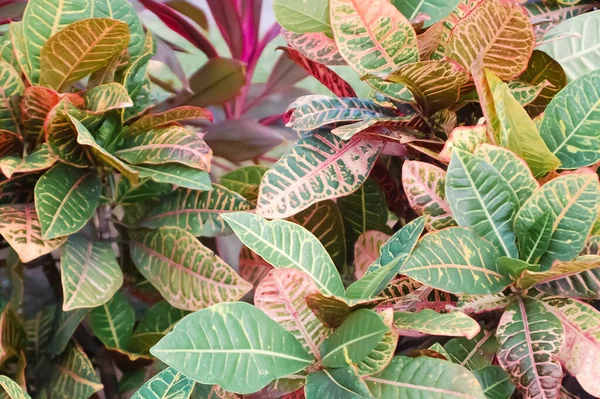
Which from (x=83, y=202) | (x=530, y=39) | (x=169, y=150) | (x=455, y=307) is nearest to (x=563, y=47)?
(x=530, y=39)

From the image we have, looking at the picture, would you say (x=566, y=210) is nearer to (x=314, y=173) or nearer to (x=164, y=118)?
(x=314, y=173)

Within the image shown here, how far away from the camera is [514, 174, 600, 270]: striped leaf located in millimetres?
439

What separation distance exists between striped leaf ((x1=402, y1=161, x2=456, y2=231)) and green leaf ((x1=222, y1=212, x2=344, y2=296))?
11cm

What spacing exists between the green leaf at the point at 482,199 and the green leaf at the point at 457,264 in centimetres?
2

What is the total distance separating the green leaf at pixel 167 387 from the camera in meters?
0.49

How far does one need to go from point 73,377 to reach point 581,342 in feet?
1.99

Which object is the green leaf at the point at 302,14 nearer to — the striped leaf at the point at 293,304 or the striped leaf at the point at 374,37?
the striped leaf at the point at 374,37

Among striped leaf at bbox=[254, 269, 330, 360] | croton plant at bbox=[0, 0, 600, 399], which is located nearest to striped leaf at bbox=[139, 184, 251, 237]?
croton plant at bbox=[0, 0, 600, 399]

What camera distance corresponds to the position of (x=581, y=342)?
45 cm

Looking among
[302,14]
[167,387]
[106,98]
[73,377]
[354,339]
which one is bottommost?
[73,377]

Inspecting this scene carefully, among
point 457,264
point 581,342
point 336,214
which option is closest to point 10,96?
point 336,214

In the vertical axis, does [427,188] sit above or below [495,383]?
above

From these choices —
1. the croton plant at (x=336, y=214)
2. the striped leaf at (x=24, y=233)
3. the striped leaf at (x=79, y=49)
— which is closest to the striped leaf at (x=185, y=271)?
the croton plant at (x=336, y=214)

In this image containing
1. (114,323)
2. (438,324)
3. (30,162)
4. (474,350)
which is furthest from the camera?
(114,323)
